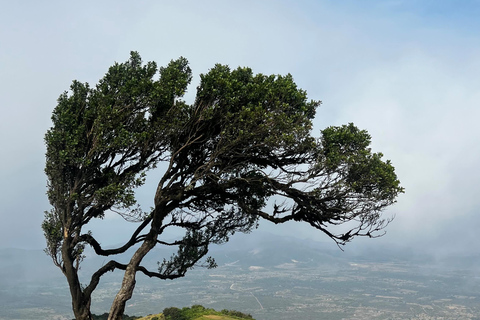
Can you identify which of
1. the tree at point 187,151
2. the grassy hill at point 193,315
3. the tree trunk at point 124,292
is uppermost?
the tree at point 187,151

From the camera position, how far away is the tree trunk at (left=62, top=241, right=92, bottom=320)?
17672 mm

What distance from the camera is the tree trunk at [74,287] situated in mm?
17672

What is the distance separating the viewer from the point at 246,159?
57.4ft

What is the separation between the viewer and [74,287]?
58.6ft

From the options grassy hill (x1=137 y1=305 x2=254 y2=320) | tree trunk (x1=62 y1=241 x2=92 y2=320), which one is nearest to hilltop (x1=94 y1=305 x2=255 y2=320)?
grassy hill (x1=137 y1=305 x2=254 y2=320)

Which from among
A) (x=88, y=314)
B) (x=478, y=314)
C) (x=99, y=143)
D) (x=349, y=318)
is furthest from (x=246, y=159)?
(x=478, y=314)

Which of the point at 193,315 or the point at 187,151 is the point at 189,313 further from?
the point at 187,151

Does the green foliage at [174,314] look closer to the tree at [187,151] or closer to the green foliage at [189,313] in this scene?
the green foliage at [189,313]

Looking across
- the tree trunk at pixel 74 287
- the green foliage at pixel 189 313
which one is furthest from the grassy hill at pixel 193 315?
the tree trunk at pixel 74 287

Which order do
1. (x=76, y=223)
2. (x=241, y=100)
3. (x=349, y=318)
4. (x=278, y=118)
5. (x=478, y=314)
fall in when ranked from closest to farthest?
(x=278, y=118) → (x=241, y=100) → (x=76, y=223) → (x=349, y=318) → (x=478, y=314)

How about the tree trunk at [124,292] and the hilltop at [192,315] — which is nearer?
the tree trunk at [124,292]

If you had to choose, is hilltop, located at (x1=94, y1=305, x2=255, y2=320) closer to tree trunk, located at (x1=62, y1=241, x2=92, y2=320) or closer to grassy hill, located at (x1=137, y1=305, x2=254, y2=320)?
grassy hill, located at (x1=137, y1=305, x2=254, y2=320)

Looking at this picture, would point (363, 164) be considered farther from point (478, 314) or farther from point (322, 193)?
point (478, 314)

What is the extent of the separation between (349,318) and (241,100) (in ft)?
515
